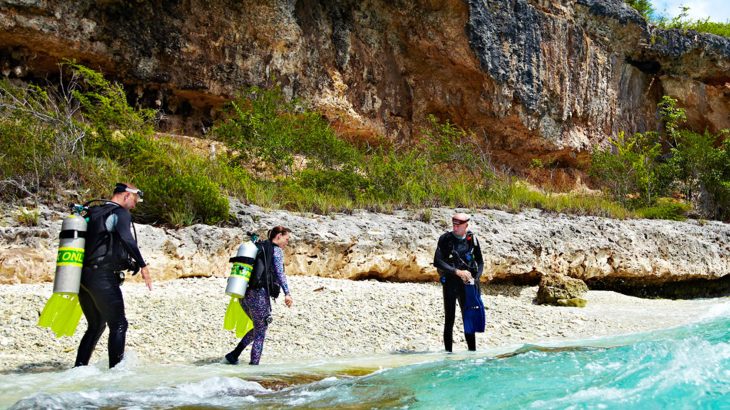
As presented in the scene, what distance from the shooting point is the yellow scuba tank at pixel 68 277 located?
473 centimetres

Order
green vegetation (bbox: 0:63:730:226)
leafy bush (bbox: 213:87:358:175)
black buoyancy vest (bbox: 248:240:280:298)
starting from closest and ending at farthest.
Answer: black buoyancy vest (bbox: 248:240:280:298), green vegetation (bbox: 0:63:730:226), leafy bush (bbox: 213:87:358:175)

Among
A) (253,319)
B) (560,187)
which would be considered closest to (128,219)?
(253,319)

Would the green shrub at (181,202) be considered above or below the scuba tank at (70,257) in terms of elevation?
above

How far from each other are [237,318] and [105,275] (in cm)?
143

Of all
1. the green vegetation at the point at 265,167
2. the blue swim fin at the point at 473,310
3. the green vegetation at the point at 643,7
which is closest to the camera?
the blue swim fin at the point at 473,310

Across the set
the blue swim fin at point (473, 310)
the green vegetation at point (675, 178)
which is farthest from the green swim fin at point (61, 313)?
the green vegetation at point (675, 178)

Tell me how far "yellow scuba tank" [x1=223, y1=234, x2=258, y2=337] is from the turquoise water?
0.47 metres

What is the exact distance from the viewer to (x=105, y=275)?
493cm

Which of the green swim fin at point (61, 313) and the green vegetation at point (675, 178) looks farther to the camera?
the green vegetation at point (675, 178)

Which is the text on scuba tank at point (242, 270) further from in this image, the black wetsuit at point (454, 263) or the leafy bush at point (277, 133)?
the leafy bush at point (277, 133)

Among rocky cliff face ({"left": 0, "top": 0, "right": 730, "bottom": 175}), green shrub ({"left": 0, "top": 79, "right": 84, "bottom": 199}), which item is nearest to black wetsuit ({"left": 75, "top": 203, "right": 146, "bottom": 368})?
green shrub ({"left": 0, "top": 79, "right": 84, "bottom": 199})

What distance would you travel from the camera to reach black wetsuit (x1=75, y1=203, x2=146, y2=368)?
4.90 metres

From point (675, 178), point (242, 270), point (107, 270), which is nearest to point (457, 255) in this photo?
point (242, 270)

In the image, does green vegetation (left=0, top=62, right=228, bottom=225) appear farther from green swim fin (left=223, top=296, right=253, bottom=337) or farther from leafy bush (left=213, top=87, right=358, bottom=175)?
green swim fin (left=223, top=296, right=253, bottom=337)
